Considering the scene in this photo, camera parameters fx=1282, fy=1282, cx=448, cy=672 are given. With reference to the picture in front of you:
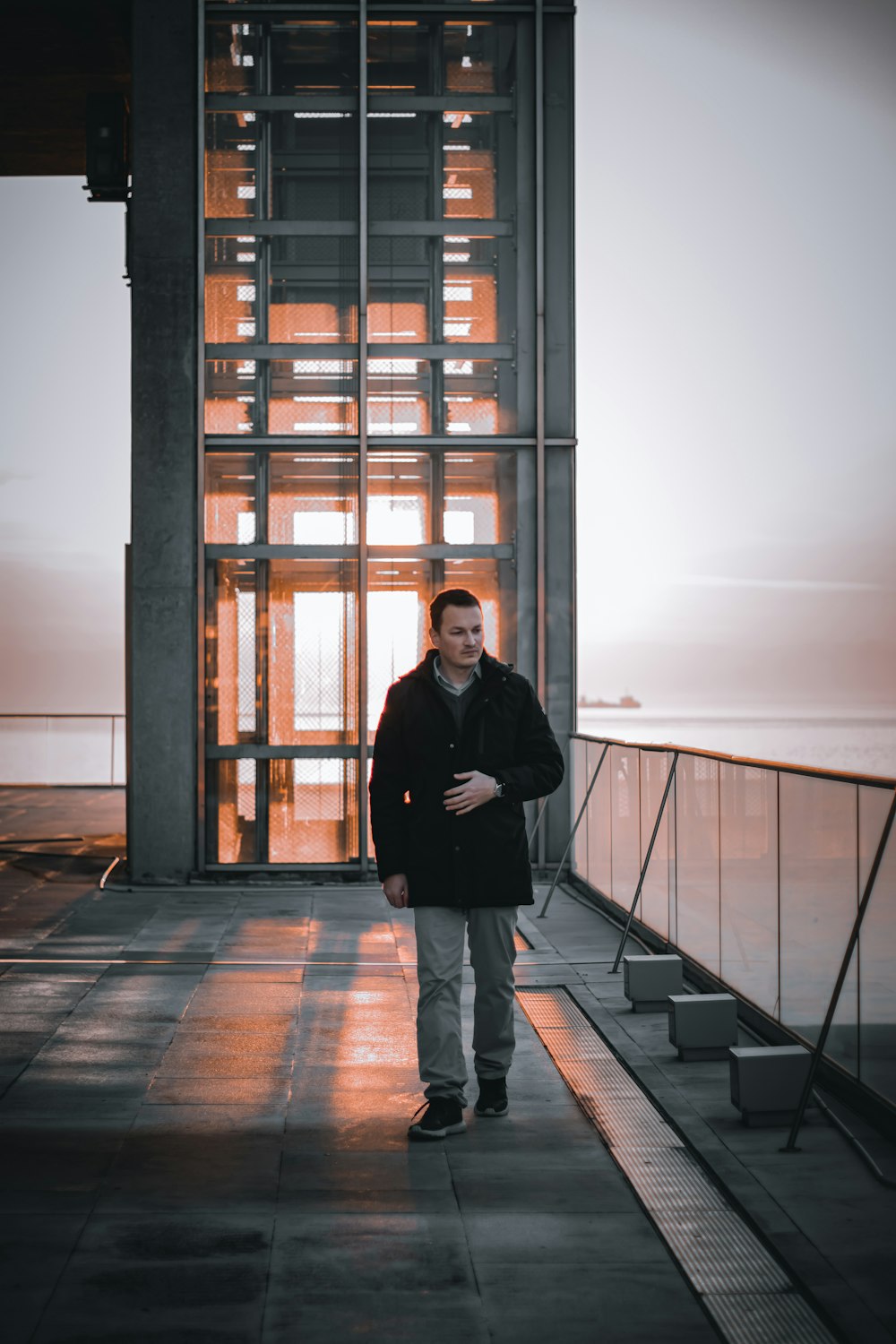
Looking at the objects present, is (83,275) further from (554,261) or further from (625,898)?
(625,898)

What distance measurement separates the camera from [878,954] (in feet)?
12.9

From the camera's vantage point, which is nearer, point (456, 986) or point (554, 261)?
point (456, 986)

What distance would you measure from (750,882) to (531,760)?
1588 mm

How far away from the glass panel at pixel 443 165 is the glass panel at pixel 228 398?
5.53 ft

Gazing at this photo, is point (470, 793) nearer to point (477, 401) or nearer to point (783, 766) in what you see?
point (783, 766)

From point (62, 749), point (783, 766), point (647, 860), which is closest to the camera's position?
point (783, 766)

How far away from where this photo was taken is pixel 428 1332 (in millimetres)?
2598

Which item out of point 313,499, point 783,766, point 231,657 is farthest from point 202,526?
point 783,766

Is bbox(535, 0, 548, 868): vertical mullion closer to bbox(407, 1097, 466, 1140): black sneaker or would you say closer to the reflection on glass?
the reflection on glass

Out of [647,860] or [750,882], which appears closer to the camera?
[750,882]

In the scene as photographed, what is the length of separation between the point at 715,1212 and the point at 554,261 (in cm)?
844

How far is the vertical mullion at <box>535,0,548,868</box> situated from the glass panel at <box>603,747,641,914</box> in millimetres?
1846

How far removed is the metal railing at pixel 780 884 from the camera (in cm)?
398

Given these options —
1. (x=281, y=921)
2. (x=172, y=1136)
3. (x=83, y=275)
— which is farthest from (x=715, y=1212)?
(x=83, y=275)
